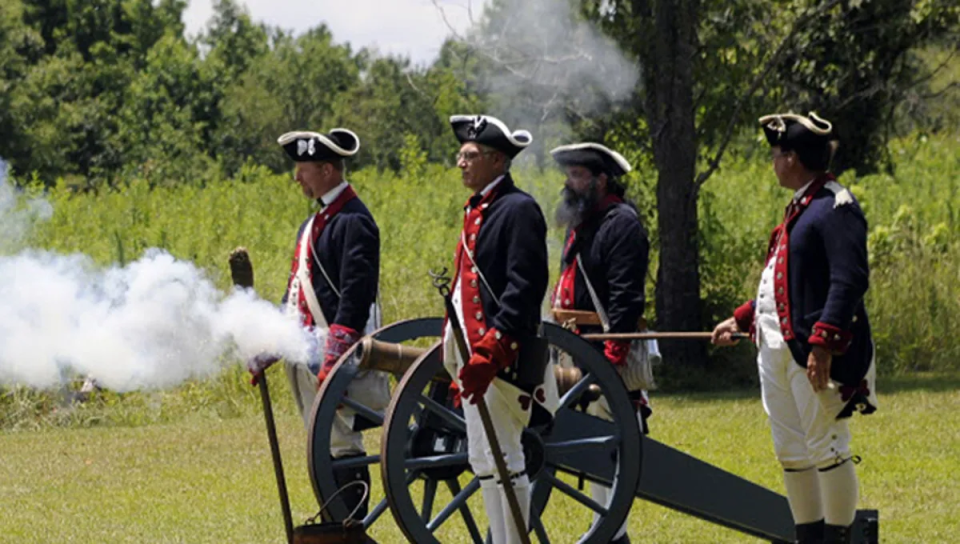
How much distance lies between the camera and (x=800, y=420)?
531 centimetres

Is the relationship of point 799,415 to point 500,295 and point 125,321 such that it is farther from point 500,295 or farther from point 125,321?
point 125,321

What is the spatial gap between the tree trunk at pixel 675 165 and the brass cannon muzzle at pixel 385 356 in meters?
7.17

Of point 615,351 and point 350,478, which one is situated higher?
point 615,351

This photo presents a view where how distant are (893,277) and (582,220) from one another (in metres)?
8.36

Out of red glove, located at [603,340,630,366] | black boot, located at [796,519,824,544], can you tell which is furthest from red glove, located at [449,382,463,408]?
black boot, located at [796,519,824,544]

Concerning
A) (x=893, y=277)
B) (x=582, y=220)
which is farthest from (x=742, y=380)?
(x=582, y=220)

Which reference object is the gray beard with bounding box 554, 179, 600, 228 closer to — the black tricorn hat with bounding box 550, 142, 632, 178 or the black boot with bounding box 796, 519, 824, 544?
the black tricorn hat with bounding box 550, 142, 632, 178

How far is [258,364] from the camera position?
18.6ft

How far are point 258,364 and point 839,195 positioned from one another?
208 centimetres

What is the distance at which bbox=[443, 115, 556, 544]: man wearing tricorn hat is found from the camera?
499 cm

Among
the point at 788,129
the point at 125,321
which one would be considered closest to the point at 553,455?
the point at 788,129

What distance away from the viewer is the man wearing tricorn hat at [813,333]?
16.8ft

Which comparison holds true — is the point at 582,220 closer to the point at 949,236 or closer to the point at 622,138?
the point at 622,138

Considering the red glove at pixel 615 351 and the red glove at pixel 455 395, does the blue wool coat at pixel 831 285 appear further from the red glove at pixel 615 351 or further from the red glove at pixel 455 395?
the red glove at pixel 455 395
